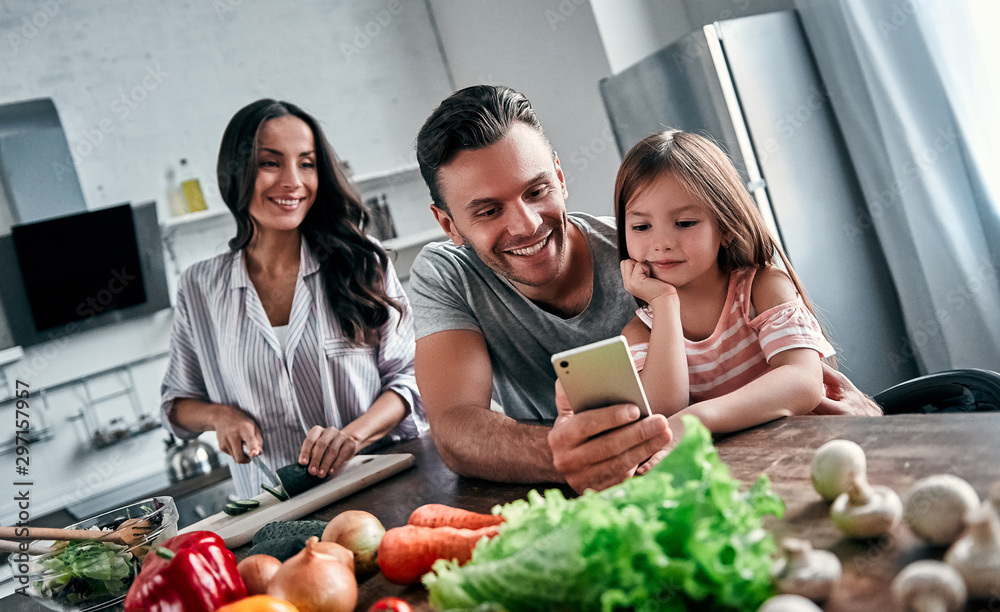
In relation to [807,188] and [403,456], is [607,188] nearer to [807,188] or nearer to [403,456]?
[807,188]

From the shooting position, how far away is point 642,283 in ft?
4.76

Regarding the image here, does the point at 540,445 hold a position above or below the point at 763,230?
below

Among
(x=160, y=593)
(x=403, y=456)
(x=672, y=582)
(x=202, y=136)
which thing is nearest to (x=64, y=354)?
(x=202, y=136)

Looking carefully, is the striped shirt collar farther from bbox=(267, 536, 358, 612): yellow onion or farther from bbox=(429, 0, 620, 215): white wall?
bbox=(429, 0, 620, 215): white wall

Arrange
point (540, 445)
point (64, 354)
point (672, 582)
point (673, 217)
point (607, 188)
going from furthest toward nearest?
1. point (607, 188)
2. point (64, 354)
3. point (673, 217)
4. point (540, 445)
5. point (672, 582)

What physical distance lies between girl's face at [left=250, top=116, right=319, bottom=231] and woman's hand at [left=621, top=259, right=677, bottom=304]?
102 cm

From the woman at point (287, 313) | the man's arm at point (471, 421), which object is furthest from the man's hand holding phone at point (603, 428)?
the woman at point (287, 313)

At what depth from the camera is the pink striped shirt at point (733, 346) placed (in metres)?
1.40

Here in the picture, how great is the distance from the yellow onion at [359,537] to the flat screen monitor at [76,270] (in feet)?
9.16

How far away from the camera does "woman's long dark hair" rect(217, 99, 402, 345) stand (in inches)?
79.9

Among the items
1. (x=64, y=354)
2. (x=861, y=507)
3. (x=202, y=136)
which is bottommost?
(x=861, y=507)

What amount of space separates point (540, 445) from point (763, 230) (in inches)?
27.4

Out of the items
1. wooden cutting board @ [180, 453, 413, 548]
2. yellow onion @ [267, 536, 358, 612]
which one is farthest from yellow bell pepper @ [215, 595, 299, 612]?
wooden cutting board @ [180, 453, 413, 548]

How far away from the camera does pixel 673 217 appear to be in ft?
4.73
